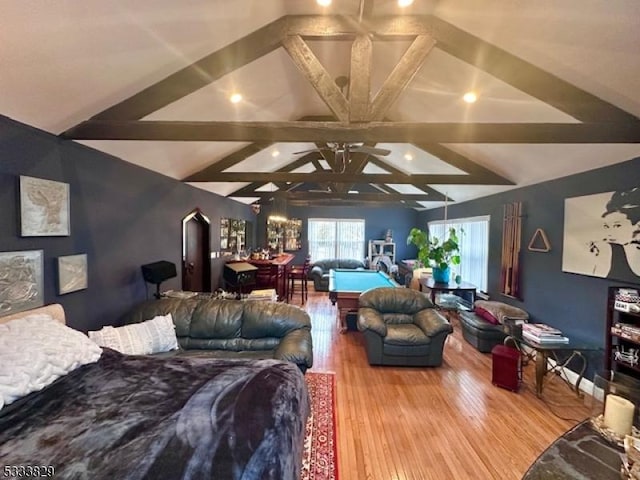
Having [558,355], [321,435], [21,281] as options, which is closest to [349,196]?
[558,355]

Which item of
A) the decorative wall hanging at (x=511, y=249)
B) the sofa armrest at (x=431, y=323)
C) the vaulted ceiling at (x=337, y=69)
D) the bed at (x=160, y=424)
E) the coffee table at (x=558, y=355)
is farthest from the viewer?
the decorative wall hanging at (x=511, y=249)

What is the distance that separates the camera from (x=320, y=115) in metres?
5.41

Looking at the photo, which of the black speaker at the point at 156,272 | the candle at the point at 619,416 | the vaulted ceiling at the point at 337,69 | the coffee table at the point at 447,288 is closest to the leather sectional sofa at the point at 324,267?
the coffee table at the point at 447,288

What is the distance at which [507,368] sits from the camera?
11.2 feet

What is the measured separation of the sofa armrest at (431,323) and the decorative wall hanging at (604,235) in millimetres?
1644

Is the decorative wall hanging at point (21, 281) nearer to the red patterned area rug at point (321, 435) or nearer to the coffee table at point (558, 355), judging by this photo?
the red patterned area rug at point (321, 435)

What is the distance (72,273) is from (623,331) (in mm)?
5098

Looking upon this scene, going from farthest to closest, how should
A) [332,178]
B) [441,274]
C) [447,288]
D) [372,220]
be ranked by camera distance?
1. [372,220]
2. [441,274]
3. [447,288]
4. [332,178]

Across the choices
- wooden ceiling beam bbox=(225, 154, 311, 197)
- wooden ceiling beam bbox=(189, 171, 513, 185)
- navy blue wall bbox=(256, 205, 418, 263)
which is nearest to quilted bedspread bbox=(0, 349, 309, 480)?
wooden ceiling beam bbox=(189, 171, 513, 185)

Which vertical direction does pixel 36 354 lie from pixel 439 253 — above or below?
below

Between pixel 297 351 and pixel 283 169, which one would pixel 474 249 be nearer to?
pixel 283 169

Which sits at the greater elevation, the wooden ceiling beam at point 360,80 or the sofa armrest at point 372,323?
the wooden ceiling beam at point 360,80

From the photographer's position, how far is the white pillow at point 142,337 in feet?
9.05

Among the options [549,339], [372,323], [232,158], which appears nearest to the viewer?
[549,339]
